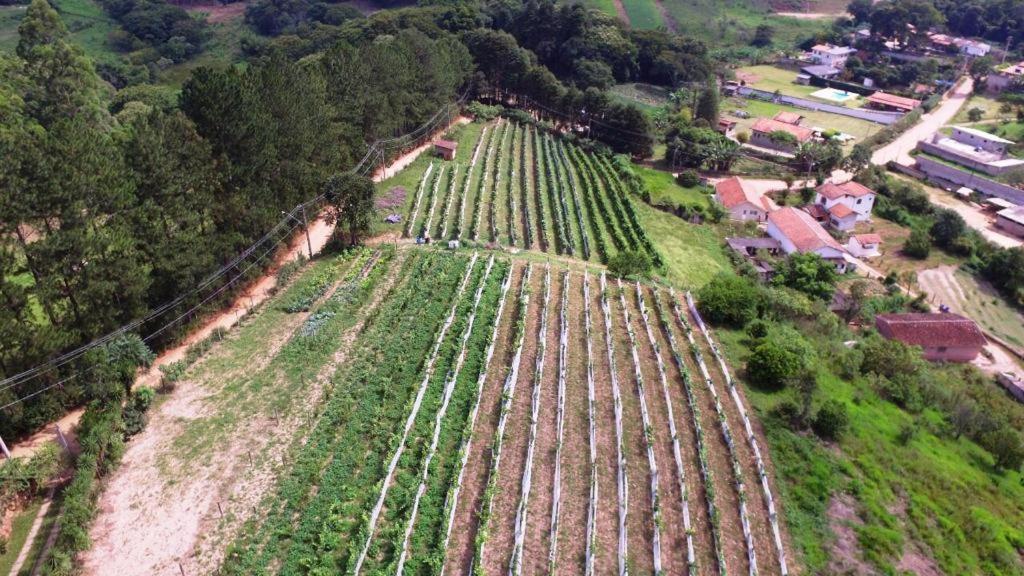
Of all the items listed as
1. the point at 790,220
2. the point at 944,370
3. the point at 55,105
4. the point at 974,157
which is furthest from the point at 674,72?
the point at 55,105

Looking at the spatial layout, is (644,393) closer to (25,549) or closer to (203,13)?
(25,549)

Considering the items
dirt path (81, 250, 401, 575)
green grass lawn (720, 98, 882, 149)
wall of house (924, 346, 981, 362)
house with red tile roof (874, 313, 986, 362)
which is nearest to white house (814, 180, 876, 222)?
house with red tile roof (874, 313, 986, 362)

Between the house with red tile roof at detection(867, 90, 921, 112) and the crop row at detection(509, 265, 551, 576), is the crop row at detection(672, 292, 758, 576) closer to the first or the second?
the crop row at detection(509, 265, 551, 576)

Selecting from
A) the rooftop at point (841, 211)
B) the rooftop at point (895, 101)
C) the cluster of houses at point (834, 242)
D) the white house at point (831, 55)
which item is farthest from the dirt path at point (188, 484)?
the white house at point (831, 55)

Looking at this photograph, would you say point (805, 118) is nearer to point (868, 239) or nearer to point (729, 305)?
point (868, 239)

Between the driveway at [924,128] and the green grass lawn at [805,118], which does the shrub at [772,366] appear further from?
the green grass lawn at [805,118]

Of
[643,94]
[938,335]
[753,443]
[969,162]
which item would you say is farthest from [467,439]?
[643,94]
